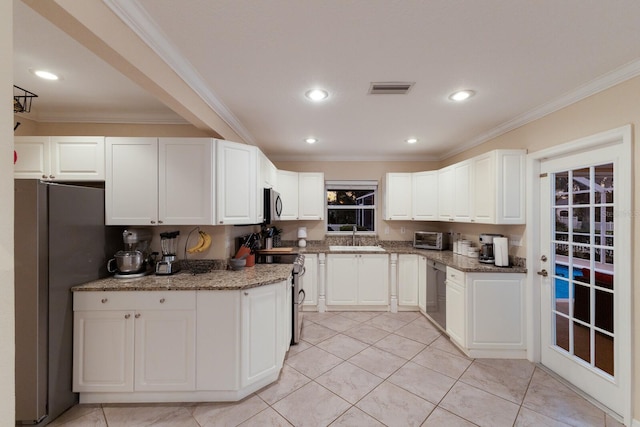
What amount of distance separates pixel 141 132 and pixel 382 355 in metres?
3.42

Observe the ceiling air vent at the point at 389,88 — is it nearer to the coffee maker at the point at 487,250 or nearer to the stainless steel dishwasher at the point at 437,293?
the coffee maker at the point at 487,250

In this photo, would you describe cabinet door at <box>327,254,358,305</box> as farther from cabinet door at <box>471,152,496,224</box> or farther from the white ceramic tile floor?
cabinet door at <box>471,152,496,224</box>

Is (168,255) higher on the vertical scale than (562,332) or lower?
higher

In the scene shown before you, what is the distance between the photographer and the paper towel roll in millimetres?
2716

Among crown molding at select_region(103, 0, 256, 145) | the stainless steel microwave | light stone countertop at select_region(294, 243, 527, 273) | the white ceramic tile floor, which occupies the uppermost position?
crown molding at select_region(103, 0, 256, 145)

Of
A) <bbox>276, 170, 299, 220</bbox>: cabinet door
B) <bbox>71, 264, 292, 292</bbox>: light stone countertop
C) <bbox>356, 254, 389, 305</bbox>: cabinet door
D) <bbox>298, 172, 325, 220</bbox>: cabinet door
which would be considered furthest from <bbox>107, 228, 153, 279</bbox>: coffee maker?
<bbox>356, 254, 389, 305</bbox>: cabinet door

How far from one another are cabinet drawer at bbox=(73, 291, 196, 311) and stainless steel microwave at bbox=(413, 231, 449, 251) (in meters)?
3.39

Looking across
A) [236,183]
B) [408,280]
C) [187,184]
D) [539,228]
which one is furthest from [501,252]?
[187,184]

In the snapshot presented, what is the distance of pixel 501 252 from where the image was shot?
8.95 feet

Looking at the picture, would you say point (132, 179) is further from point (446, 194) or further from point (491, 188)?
point (446, 194)

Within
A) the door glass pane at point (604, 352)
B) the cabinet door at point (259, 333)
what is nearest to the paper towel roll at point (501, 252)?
the door glass pane at point (604, 352)

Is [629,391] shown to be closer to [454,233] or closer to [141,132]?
[454,233]

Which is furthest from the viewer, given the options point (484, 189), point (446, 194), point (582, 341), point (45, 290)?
point (446, 194)

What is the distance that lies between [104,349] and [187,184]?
145 cm
